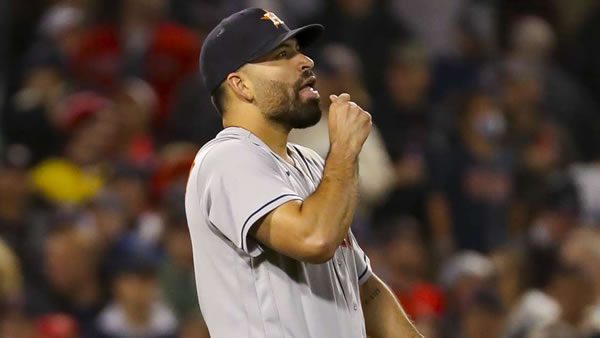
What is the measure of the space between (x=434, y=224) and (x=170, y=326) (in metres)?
2.13

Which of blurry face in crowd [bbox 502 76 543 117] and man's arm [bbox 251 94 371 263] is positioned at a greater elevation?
man's arm [bbox 251 94 371 263]

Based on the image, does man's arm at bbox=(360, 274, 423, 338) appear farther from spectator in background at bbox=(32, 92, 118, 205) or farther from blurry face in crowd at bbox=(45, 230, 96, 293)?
spectator in background at bbox=(32, 92, 118, 205)

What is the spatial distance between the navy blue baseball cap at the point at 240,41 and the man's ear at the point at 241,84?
0.02m

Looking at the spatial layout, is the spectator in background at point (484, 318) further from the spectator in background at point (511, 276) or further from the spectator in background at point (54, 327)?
Result: the spectator in background at point (54, 327)

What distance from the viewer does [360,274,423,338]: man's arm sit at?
4391 millimetres

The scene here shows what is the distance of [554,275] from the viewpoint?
25.7 feet

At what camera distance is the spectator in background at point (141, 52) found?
9867 millimetres

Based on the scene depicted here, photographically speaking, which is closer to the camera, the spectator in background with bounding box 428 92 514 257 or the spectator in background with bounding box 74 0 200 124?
the spectator in background with bounding box 428 92 514 257

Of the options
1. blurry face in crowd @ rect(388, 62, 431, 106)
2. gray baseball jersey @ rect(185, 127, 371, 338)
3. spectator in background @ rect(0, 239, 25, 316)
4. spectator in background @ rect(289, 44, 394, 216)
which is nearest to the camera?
gray baseball jersey @ rect(185, 127, 371, 338)

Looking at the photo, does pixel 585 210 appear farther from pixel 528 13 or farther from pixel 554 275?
pixel 528 13

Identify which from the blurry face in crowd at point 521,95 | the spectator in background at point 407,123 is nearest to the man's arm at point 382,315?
the spectator in background at point 407,123

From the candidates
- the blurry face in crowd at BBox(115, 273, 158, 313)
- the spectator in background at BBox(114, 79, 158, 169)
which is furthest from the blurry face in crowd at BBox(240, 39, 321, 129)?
the spectator in background at BBox(114, 79, 158, 169)

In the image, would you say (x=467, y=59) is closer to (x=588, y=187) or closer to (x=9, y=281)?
(x=588, y=187)

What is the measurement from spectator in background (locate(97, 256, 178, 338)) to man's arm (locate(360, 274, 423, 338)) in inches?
128
